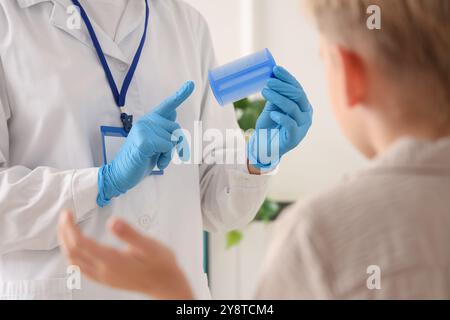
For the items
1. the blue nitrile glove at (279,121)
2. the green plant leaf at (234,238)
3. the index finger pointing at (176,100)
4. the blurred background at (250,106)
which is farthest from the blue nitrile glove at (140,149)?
the green plant leaf at (234,238)

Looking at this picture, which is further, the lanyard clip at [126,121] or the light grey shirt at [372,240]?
the lanyard clip at [126,121]

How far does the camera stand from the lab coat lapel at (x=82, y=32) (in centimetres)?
112

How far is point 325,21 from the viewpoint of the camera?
0.62 m

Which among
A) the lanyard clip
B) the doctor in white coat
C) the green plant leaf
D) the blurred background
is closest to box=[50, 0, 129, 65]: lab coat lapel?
the doctor in white coat

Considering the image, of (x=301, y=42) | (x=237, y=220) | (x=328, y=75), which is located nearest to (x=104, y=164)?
(x=237, y=220)

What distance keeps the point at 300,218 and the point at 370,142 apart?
0.45 ft

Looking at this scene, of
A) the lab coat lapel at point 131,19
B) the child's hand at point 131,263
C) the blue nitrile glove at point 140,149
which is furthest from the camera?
the lab coat lapel at point 131,19

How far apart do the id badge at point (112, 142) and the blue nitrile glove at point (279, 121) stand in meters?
0.21

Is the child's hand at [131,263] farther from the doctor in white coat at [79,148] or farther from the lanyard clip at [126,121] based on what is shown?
the lanyard clip at [126,121]

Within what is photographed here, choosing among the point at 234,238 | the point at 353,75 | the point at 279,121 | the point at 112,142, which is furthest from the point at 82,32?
the point at 234,238

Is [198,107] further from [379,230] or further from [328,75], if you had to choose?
[379,230]

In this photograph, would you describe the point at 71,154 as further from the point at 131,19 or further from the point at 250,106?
the point at 250,106

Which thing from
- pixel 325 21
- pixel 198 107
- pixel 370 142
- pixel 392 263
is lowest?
pixel 392 263

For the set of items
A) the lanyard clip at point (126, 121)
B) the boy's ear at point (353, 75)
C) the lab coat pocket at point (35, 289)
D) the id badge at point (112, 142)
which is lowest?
the lab coat pocket at point (35, 289)
